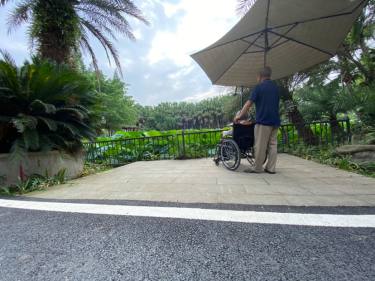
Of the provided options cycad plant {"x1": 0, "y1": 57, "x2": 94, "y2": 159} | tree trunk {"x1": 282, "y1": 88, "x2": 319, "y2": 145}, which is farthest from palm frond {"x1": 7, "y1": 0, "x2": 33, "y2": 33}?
tree trunk {"x1": 282, "y1": 88, "x2": 319, "y2": 145}

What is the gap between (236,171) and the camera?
368 centimetres

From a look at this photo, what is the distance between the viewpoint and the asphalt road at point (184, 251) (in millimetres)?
1120

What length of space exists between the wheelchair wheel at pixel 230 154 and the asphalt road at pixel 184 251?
6.19 ft

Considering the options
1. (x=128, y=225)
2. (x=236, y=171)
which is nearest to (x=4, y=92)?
(x=128, y=225)

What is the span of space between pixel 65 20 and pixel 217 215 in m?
7.02

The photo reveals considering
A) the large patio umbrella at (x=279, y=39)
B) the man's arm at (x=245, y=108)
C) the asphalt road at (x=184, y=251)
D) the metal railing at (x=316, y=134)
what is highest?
the large patio umbrella at (x=279, y=39)

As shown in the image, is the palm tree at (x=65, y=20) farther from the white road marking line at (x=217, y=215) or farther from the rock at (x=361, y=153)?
the rock at (x=361, y=153)

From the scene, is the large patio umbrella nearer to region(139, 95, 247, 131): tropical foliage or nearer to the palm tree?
the palm tree

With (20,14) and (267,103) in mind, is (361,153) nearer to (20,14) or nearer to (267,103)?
(267,103)

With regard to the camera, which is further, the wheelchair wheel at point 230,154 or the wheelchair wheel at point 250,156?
the wheelchair wheel at point 250,156

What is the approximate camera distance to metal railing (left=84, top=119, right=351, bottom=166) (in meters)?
5.86

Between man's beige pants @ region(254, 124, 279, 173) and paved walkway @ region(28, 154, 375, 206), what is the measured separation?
0.72 feet

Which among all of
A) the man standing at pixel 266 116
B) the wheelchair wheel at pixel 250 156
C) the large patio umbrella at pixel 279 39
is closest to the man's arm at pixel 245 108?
the man standing at pixel 266 116

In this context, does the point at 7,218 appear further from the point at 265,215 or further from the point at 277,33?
the point at 277,33
